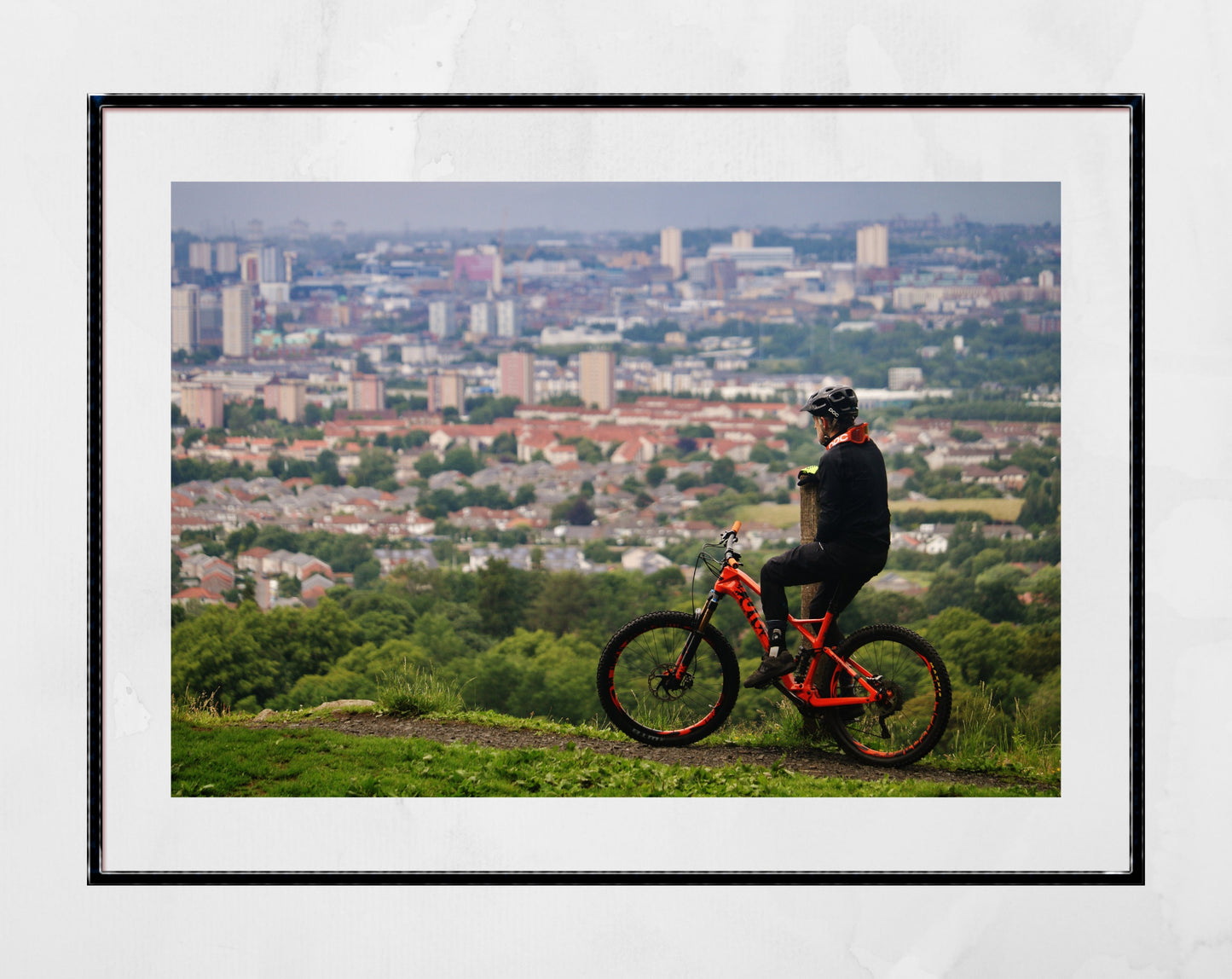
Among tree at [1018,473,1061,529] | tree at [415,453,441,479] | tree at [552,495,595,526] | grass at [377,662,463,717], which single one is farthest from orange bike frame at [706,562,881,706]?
tree at [415,453,441,479]

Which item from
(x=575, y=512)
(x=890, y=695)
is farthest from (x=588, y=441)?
(x=890, y=695)

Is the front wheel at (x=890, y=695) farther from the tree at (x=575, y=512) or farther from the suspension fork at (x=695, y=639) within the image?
the tree at (x=575, y=512)

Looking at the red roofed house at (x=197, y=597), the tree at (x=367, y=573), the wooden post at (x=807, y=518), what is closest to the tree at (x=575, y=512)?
the tree at (x=367, y=573)

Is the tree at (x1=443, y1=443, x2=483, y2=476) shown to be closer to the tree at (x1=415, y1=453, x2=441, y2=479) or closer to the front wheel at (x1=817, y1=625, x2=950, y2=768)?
the tree at (x1=415, y1=453, x2=441, y2=479)
